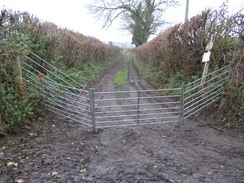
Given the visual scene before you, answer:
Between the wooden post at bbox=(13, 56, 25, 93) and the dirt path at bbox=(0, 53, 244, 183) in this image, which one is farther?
the wooden post at bbox=(13, 56, 25, 93)

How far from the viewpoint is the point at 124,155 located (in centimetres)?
328

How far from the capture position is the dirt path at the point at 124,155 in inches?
105

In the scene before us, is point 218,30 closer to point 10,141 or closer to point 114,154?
point 114,154

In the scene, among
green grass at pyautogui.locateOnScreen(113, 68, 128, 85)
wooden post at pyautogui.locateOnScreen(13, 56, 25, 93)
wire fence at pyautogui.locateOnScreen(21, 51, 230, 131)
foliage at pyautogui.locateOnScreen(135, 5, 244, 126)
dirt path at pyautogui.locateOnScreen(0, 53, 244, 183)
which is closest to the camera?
dirt path at pyautogui.locateOnScreen(0, 53, 244, 183)

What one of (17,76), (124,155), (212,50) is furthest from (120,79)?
(124,155)

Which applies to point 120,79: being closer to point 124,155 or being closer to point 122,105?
point 122,105

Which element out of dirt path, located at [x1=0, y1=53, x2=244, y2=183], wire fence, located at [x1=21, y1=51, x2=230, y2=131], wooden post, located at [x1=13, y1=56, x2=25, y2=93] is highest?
wooden post, located at [x1=13, y1=56, x2=25, y2=93]

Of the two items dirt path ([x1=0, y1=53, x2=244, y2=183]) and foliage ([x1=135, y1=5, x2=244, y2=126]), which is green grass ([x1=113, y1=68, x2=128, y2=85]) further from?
dirt path ([x1=0, y1=53, x2=244, y2=183])

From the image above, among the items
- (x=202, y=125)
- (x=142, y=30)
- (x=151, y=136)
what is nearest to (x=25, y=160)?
(x=151, y=136)

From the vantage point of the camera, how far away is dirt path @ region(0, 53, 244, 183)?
8.77ft

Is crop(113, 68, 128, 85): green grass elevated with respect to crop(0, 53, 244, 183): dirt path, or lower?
elevated

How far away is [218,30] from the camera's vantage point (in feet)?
17.7

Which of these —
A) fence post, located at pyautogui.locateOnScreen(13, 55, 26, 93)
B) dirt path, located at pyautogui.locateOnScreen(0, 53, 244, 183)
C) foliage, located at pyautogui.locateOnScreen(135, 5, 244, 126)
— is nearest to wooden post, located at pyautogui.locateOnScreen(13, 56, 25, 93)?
fence post, located at pyautogui.locateOnScreen(13, 55, 26, 93)

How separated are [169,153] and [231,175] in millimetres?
1053
